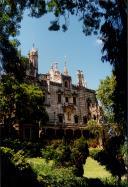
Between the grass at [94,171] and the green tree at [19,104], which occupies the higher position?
the green tree at [19,104]

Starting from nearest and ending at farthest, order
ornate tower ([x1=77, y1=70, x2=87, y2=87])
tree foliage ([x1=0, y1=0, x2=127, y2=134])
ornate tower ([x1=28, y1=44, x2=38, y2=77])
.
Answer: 1. tree foliage ([x1=0, y1=0, x2=127, y2=134])
2. ornate tower ([x1=28, y1=44, x2=38, y2=77])
3. ornate tower ([x1=77, y1=70, x2=87, y2=87])

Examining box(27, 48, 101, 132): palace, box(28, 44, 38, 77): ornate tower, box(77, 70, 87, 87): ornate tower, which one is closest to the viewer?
box(28, 44, 38, 77): ornate tower

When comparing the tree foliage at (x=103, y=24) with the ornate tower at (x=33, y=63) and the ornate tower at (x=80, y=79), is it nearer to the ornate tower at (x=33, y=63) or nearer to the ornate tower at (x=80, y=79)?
the ornate tower at (x=33, y=63)

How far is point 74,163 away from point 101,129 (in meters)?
24.2

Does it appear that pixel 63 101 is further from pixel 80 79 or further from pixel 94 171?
pixel 94 171

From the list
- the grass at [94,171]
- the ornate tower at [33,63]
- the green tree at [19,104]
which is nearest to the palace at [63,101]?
the ornate tower at [33,63]

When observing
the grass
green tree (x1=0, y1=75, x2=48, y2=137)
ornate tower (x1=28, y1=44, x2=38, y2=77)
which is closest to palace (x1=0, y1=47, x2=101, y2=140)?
ornate tower (x1=28, y1=44, x2=38, y2=77)

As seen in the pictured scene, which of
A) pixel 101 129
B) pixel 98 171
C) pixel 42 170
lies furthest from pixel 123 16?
pixel 101 129

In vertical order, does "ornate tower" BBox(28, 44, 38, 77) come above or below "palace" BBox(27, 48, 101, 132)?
above

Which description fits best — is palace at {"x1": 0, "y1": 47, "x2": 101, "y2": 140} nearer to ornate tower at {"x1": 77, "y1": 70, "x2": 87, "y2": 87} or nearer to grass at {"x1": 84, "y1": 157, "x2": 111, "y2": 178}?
ornate tower at {"x1": 77, "y1": 70, "x2": 87, "y2": 87}

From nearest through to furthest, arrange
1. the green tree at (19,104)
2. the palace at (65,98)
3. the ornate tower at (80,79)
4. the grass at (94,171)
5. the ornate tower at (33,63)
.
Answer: the grass at (94,171)
the green tree at (19,104)
the ornate tower at (33,63)
the palace at (65,98)
the ornate tower at (80,79)

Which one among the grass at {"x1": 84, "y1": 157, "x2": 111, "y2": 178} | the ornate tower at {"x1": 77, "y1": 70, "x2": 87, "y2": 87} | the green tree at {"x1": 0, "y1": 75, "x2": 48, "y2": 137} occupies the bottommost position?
the grass at {"x1": 84, "y1": 157, "x2": 111, "y2": 178}

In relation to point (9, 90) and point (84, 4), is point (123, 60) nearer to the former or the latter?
point (84, 4)

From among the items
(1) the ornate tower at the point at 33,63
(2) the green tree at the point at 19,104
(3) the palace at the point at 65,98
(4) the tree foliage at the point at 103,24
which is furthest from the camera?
(3) the palace at the point at 65,98
